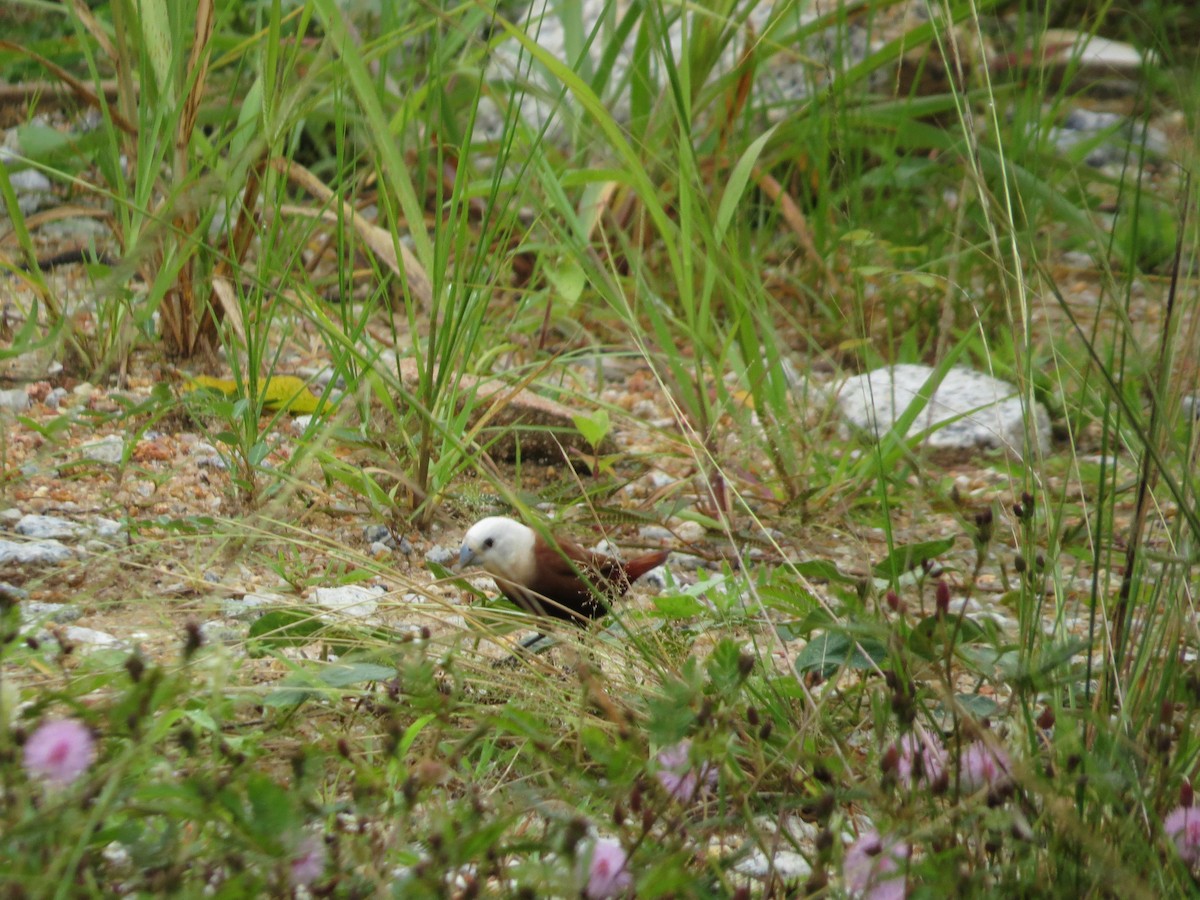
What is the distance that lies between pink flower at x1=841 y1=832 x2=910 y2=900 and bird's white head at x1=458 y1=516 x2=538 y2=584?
98 centimetres

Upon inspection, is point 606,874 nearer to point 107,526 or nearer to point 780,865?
point 780,865

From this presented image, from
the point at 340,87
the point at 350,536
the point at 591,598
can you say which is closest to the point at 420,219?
the point at 340,87

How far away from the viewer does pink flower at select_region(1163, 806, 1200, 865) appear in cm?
134

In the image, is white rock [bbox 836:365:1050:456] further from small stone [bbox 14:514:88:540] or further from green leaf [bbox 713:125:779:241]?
small stone [bbox 14:514:88:540]

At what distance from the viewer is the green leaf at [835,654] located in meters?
1.71

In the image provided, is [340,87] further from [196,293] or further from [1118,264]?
[1118,264]

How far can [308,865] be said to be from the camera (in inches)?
48.7

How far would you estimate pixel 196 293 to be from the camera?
2.99 meters

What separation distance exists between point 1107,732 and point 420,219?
62.0 inches

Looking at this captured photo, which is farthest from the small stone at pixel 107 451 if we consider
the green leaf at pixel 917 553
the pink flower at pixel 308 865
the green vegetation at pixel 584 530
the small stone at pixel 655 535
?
the pink flower at pixel 308 865

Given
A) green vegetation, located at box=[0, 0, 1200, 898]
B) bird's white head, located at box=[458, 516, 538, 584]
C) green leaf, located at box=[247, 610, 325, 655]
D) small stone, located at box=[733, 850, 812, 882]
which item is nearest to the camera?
green vegetation, located at box=[0, 0, 1200, 898]

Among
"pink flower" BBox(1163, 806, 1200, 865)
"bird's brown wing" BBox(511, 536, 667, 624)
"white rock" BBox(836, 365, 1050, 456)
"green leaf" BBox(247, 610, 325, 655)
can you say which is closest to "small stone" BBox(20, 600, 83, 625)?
"green leaf" BBox(247, 610, 325, 655)

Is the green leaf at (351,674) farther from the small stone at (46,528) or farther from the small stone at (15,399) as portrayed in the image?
the small stone at (15,399)

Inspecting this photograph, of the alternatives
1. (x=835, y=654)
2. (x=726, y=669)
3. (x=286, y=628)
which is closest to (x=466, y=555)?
(x=286, y=628)
